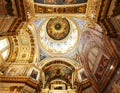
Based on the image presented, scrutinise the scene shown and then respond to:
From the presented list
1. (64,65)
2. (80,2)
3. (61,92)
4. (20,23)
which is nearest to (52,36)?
(64,65)

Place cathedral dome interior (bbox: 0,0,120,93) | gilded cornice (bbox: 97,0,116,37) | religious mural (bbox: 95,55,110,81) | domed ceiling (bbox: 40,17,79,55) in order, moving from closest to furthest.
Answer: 1. gilded cornice (bbox: 97,0,116,37)
2. cathedral dome interior (bbox: 0,0,120,93)
3. religious mural (bbox: 95,55,110,81)
4. domed ceiling (bbox: 40,17,79,55)

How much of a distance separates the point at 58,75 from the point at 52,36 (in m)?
5.57

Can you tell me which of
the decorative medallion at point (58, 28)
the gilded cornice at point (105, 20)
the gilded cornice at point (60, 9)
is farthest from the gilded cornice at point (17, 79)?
the decorative medallion at point (58, 28)

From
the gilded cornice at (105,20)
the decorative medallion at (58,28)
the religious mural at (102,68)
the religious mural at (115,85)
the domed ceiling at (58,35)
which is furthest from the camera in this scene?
the decorative medallion at (58,28)

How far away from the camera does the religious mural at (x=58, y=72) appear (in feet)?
Answer: 66.3

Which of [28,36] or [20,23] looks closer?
[20,23]

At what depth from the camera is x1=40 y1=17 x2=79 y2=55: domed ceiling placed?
20969 millimetres

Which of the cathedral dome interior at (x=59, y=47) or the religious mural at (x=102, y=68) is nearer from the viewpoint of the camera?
the cathedral dome interior at (x=59, y=47)

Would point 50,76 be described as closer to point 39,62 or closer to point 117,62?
point 39,62

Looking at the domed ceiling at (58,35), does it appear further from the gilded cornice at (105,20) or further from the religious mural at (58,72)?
the gilded cornice at (105,20)

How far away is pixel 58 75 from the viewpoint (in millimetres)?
20859

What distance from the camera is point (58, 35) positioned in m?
22.7

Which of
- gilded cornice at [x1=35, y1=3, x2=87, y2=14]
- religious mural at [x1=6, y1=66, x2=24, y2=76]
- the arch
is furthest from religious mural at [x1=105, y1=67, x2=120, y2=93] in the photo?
the arch

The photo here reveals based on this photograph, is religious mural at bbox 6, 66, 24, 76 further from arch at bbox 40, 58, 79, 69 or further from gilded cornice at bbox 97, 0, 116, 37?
gilded cornice at bbox 97, 0, 116, 37
